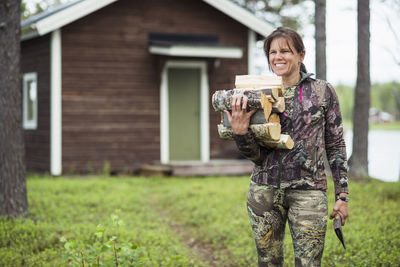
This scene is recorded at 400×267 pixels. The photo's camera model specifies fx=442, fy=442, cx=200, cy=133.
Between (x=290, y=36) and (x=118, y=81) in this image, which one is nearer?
(x=290, y=36)

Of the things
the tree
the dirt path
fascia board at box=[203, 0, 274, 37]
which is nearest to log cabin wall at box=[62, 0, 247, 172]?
fascia board at box=[203, 0, 274, 37]

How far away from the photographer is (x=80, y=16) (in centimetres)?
1087

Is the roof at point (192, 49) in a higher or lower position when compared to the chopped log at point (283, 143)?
higher

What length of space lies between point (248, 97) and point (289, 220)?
84 cm

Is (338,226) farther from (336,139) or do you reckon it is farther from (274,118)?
(274,118)

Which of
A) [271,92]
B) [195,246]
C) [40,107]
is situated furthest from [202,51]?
[271,92]

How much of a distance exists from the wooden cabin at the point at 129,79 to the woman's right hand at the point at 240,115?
843cm

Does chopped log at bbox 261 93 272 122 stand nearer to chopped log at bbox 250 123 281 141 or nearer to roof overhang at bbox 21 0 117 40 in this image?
chopped log at bbox 250 123 281 141

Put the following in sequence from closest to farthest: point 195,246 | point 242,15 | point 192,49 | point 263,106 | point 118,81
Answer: point 263,106 → point 195,246 → point 192,49 → point 118,81 → point 242,15

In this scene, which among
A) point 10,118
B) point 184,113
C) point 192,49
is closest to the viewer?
point 10,118

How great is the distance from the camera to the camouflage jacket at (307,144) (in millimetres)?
2764

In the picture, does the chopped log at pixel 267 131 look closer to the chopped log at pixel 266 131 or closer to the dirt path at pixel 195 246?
the chopped log at pixel 266 131

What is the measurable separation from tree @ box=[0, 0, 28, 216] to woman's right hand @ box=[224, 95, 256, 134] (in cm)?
445

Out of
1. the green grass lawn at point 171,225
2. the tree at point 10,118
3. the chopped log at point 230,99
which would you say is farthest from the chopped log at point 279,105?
the tree at point 10,118
